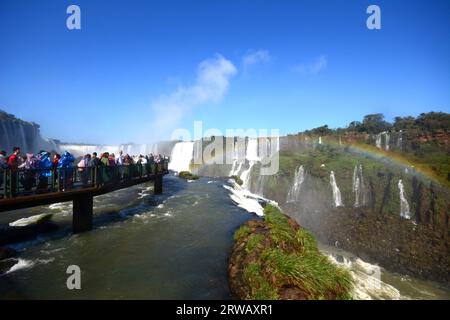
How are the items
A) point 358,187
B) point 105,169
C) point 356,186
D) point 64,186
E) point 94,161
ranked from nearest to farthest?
point 64,186 → point 94,161 → point 105,169 → point 358,187 → point 356,186

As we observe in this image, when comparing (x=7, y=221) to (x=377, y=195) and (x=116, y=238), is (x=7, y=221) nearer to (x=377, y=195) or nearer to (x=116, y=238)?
(x=116, y=238)

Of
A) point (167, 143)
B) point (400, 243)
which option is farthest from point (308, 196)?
point (167, 143)

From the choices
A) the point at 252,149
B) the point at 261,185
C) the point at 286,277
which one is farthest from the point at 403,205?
the point at 286,277

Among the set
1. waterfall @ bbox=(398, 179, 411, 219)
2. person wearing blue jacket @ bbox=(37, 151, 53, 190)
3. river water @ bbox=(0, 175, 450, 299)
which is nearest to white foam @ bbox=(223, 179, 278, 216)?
river water @ bbox=(0, 175, 450, 299)

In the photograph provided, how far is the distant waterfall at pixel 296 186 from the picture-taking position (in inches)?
1420

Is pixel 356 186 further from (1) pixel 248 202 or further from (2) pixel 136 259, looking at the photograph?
(2) pixel 136 259

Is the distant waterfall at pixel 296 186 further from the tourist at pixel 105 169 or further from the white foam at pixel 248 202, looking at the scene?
the tourist at pixel 105 169

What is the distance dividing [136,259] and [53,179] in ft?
14.9

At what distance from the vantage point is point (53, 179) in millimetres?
9406

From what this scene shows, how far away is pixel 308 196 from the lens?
35.7m

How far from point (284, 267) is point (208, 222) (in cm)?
747

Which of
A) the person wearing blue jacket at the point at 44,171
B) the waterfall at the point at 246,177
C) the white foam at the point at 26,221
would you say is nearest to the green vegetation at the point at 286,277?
the person wearing blue jacket at the point at 44,171

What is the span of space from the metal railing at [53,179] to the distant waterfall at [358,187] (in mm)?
31968

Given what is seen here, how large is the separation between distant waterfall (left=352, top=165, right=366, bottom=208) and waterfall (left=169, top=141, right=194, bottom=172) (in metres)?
33.8
